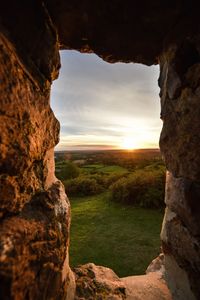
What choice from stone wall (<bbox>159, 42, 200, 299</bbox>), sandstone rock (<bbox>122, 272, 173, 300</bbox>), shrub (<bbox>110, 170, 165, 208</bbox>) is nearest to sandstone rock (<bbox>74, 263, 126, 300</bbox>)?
sandstone rock (<bbox>122, 272, 173, 300</bbox>)

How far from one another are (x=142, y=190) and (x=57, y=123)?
9.35m

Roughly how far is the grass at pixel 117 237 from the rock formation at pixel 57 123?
9.63ft

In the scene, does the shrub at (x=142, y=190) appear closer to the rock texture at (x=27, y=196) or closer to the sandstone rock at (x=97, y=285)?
the sandstone rock at (x=97, y=285)

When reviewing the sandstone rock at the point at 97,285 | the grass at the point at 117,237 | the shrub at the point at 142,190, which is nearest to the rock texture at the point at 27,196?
the sandstone rock at the point at 97,285

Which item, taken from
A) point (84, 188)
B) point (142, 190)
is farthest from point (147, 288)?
point (84, 188)

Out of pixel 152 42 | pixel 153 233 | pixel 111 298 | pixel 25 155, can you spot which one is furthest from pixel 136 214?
pixel 25 155

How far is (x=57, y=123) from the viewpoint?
11.6 ft

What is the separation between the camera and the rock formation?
2113mm

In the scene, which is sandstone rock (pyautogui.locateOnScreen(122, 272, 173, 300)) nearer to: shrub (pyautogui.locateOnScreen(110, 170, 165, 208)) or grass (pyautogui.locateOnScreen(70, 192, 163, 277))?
grass (pyautogui.locateOnScreen(70, 192, 163, 277))

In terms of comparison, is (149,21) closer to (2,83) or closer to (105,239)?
(2,83)

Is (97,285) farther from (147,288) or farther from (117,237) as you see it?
(117,237)

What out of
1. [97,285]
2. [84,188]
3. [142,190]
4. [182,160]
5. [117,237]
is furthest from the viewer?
[84,188]

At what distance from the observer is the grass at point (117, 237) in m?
6.54

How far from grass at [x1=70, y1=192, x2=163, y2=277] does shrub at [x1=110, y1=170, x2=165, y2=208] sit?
1.79 ft
